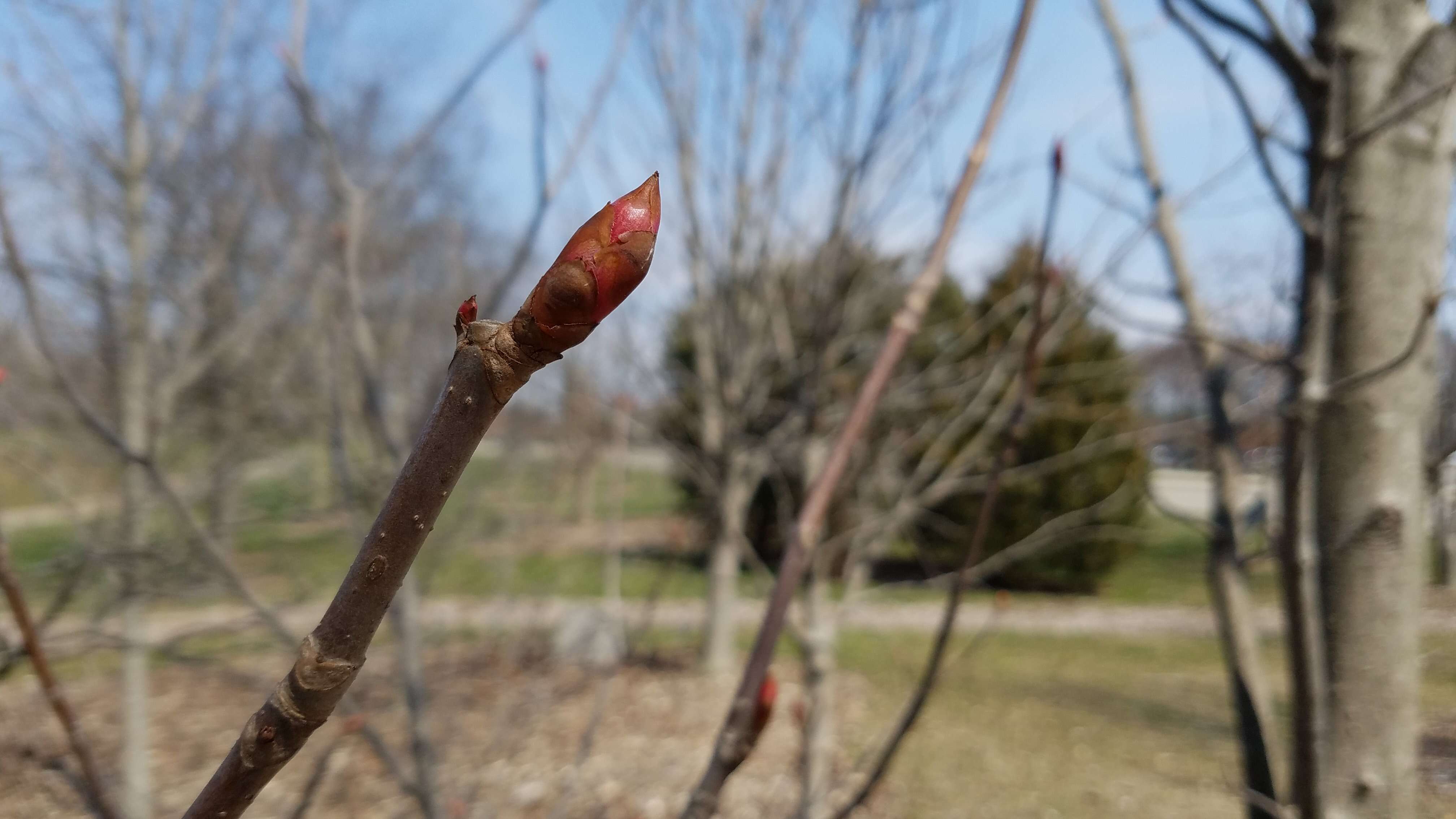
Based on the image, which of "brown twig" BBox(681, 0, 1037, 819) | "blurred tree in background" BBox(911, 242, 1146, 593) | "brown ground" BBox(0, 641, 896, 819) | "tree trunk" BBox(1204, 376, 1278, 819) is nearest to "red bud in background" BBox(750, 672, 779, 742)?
"brown twig" BBox(681, 0, 1037, 819)

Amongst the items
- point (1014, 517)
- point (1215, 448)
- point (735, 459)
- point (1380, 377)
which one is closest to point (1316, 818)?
point (1380, 377)

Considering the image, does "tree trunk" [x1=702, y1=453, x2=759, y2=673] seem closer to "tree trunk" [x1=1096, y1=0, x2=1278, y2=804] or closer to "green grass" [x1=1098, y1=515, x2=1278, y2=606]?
"tree trunk" [x1=1096, y1=0, x2=1278, y2=804]

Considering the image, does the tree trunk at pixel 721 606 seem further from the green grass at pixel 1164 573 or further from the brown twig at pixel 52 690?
the brown twig at pixel 52 690

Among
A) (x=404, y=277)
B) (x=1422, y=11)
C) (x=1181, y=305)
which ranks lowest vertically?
(x=1181, y=305)

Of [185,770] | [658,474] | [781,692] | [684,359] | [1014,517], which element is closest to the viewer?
[185,770]

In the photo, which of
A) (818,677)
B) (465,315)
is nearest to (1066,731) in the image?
(818,677)

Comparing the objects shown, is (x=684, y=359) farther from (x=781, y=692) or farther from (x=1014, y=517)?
(x=781, y=692)

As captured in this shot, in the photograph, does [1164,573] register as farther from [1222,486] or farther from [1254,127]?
[1254,127]

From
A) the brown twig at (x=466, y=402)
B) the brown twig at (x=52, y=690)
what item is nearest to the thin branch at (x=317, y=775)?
the brown twig at (x=52, y=690)

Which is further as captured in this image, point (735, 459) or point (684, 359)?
point (684, 359)
